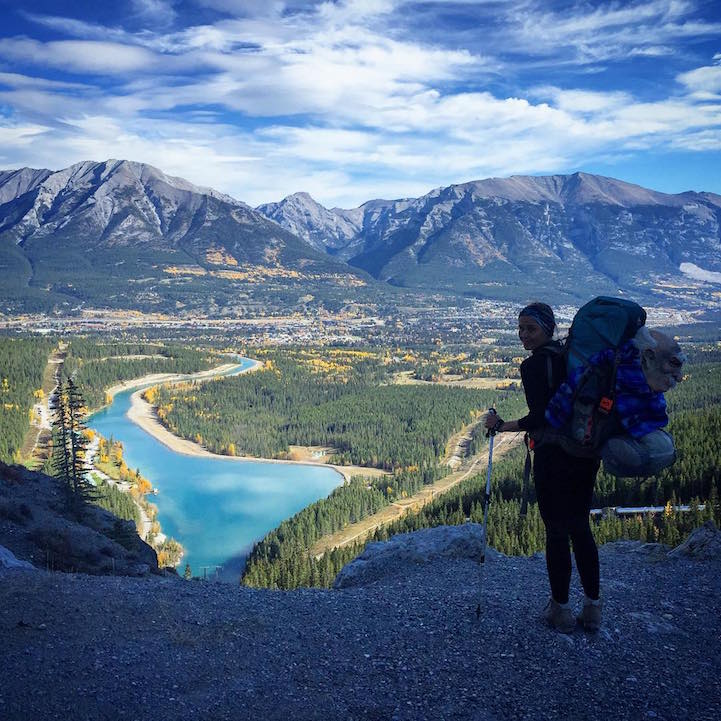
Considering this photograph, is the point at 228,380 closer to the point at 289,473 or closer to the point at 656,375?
the point at 289,473

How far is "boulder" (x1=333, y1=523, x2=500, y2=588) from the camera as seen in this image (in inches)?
462

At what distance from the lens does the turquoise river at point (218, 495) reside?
5178 cm

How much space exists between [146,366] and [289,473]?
7215 cm

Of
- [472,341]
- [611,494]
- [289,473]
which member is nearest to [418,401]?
[289,473]

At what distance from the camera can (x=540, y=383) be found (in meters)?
6.09

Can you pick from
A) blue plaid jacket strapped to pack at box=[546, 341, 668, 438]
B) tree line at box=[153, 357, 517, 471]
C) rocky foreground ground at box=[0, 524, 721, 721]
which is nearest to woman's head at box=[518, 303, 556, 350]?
blue plaid jacket strapped to pack at box=[546, 341, 668, 438]

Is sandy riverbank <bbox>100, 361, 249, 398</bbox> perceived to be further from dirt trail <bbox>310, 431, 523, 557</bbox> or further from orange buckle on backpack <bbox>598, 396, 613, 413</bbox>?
orange buckle on backpack <bbox>598, 396, 613, 413</bbox>

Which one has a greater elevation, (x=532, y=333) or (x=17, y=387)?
(x=532, y=333)

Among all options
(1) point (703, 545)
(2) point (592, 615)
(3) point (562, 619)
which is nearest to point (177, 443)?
(1) point (703, 545)

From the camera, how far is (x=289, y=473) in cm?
7644

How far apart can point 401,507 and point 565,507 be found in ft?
178

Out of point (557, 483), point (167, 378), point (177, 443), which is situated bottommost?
point (177, 443)

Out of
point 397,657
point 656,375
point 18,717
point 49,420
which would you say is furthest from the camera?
point 49,420

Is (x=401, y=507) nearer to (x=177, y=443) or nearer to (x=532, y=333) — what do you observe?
(x=177, y=443)
